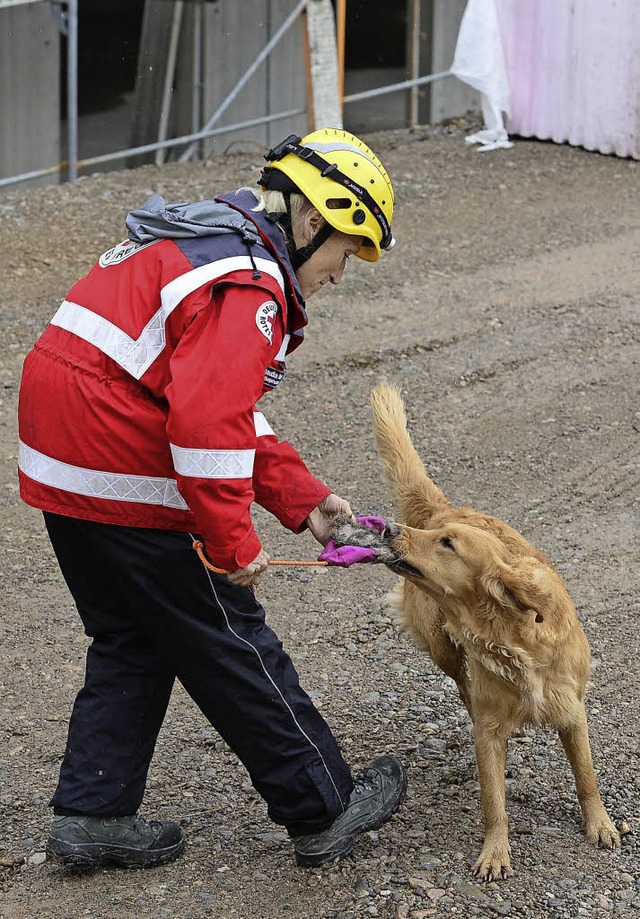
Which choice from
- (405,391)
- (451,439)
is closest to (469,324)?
(405,391)

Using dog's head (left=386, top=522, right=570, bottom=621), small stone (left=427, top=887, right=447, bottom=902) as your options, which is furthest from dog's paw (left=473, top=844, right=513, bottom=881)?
dog's head (left=386, top=522, right=570, bottom=621)

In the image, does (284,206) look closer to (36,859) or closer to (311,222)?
(311,222)

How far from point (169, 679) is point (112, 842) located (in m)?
0.51

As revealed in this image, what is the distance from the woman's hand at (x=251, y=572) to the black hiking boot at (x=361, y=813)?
91 cm

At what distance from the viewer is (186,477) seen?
282cm

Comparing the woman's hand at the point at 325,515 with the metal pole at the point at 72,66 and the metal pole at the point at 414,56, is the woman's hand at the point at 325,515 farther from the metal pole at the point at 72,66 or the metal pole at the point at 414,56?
the metal pole at the point at 414,56

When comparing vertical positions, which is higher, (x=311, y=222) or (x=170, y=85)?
(x=311, y=222)

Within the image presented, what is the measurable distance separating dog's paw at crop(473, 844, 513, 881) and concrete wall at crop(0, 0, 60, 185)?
9191 mm

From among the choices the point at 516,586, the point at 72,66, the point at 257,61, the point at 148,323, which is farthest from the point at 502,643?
the point at 257,61

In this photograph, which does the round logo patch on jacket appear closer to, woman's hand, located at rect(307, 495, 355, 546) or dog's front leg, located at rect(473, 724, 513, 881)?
woman's hand, located at rect(307, 495, 355, 546)

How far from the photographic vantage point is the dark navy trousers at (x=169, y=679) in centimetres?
315

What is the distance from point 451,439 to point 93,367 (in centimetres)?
377

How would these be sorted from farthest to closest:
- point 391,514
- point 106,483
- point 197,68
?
point 197,68 → point 391,514 → point 106,483

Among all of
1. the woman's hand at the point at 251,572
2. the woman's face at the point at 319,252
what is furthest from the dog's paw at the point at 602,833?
the woman's face at the point at 319,252
